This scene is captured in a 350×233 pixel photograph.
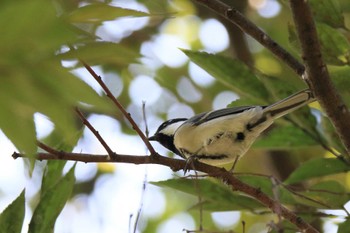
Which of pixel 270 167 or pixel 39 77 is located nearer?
pixel 39 77

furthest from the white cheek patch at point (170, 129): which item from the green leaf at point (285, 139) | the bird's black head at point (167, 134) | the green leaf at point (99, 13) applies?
the green leaf at point (99, 13)

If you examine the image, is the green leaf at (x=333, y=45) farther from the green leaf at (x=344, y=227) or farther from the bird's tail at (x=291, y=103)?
the green leaf at (x=344, y=227)

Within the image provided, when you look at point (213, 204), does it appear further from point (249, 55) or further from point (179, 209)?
point (179, 209)

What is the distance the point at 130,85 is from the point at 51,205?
1619 millimetres

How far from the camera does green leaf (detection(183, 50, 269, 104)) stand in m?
1.21

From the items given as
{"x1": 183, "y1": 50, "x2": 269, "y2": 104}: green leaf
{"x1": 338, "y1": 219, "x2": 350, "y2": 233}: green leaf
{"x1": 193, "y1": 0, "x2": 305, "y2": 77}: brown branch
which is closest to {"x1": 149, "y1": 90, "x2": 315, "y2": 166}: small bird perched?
{"x1": 183, "y1": 50, "x2": 269, "y2": 104}: green leaf

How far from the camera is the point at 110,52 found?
0.41 metres

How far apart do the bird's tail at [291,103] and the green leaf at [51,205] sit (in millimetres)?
491

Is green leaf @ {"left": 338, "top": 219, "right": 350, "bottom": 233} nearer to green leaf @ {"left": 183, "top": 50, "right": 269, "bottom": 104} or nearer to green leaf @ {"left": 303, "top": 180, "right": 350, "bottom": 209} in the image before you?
green leaf @ {"left": 303, "top": 180, "right": 350, "bottom": 209}

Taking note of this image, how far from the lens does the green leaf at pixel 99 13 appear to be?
0.45 metres

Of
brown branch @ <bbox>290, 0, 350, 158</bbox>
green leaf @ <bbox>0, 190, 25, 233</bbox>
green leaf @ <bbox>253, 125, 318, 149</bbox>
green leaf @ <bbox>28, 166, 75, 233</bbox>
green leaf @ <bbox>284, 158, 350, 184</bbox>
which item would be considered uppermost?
green leaf @ <bbox>253, 125, 318, 149</bbox>

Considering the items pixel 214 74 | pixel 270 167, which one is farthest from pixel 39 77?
pixel 270 167

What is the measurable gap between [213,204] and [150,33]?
4.73 feet

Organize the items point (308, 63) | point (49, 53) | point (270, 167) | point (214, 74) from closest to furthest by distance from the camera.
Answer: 1. point (49, 53)
2. point (308, 63)
3. point (214, 74)
4. point (270, 167)
